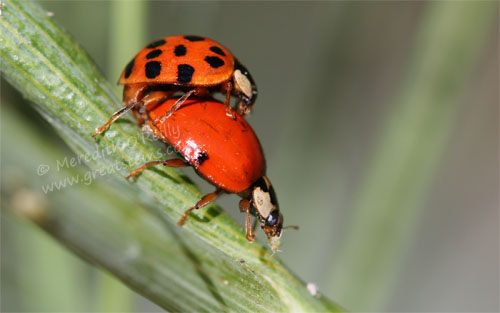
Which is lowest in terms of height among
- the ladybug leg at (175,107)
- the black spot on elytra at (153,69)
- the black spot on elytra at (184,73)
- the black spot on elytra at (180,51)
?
the ladybug leg at (175,107)

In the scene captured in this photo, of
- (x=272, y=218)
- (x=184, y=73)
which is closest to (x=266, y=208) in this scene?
(x=272, y=218)

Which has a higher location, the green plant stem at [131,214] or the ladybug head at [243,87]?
the green plant stem at [131,214]

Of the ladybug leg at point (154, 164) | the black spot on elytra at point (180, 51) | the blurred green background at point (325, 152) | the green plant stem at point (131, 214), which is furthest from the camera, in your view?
the blurred green background at point (325, 152)

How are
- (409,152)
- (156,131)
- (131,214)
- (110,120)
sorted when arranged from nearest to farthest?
(131,214), (110,120), (156,131), (409,152)

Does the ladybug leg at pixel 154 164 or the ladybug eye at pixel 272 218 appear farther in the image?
the ladybug eye at pixel 272 218

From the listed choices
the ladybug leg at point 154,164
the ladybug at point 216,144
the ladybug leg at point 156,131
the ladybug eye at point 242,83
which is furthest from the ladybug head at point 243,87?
the ladybug leg at point 154,164

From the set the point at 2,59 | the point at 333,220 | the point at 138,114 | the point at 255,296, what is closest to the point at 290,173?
the point at 333,220

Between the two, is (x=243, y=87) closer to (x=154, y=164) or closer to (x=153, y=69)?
(x=153, y=69)

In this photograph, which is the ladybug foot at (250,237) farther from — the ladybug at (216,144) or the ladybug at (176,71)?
the ladybug at (176,71)
